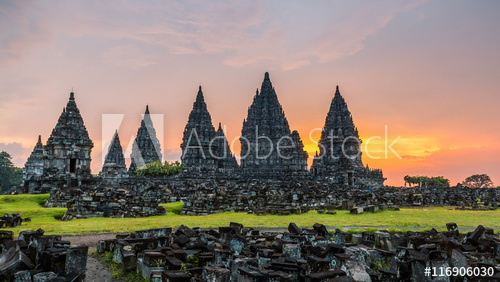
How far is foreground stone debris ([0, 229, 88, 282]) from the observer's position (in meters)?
4.80

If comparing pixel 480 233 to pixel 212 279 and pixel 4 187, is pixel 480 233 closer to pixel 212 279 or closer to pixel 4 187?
pixel 212 279

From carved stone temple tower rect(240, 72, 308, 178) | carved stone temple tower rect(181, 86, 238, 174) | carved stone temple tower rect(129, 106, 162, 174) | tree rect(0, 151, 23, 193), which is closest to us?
carved stone temple tower rect(181, 86, 238, 174)

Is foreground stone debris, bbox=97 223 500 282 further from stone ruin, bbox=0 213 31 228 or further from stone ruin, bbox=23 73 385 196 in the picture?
stone ruin, bbox=23 73 385 196

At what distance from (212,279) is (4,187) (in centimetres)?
6589

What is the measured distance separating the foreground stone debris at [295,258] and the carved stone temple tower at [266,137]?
40.7 metres

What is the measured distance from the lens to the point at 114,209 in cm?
1485

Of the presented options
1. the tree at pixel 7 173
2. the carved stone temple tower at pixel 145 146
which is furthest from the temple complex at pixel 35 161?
the tree at pixel 7 173

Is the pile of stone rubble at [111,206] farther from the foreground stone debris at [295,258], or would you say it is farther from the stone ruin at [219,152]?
the stone ruin at [219,152]

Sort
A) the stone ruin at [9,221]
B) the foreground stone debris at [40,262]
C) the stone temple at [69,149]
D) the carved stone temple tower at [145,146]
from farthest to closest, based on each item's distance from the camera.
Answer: the carved stone temple tower at [145,146], the stone temple at [69,149], the stone ruin at [9,221], the foreground stone debris at [40,262]

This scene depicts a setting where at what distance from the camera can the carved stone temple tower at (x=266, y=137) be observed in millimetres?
51125

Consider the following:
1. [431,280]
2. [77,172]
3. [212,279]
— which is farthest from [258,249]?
[77,172]

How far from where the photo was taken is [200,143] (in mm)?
44125

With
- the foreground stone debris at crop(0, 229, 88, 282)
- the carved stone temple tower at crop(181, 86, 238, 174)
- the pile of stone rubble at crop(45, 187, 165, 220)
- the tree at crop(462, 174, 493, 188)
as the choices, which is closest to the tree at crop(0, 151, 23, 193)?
the carved stone temple tower at crop(181, 86, 238, 174)

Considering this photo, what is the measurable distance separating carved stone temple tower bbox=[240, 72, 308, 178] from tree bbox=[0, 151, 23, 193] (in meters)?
39.8
